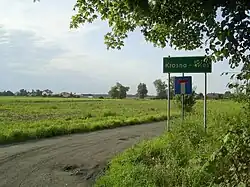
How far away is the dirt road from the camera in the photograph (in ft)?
29.7

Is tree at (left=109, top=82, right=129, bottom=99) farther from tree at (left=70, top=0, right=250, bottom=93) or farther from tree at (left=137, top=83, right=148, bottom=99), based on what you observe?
tree at (left=70, top=0, right=250, bottom=93)

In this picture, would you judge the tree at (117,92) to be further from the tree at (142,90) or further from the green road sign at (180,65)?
the green road sign at (180,65)

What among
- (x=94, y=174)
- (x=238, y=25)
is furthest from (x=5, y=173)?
(x=238, y=25)

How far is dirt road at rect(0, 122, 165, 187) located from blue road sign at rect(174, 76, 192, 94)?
307 cm

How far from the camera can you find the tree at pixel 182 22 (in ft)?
13.9

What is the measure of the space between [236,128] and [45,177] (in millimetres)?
5889

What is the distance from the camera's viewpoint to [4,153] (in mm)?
13406

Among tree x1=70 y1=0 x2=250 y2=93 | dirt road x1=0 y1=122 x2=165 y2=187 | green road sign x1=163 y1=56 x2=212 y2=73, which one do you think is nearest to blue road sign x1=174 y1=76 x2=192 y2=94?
green road sign x1=163 y1=56 x2=212 y2=73

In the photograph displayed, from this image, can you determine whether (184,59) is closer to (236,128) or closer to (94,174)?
(94,174)

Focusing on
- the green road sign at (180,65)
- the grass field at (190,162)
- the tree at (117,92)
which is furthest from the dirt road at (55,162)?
the tree at (117,92)

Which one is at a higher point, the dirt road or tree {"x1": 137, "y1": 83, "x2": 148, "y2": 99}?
tree {"x1": 137, "y1": 83, "x2": 148, "y2": 99}

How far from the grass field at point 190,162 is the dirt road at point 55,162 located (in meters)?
0.83

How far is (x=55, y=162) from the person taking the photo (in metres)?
11.5

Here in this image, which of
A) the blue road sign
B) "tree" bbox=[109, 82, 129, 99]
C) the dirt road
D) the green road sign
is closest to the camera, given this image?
the dirt road
